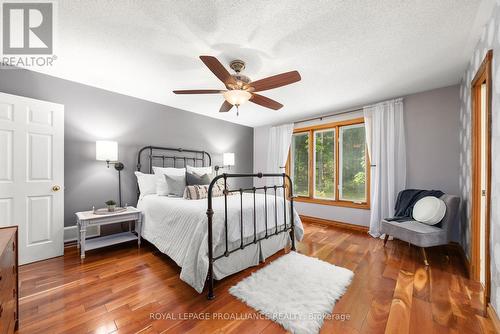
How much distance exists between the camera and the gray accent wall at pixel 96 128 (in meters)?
2.66

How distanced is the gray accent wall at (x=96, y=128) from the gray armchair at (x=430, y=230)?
11.5 feet

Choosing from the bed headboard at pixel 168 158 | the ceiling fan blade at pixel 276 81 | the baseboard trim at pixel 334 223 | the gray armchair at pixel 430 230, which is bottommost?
the baseboard trim at pixel 334 223

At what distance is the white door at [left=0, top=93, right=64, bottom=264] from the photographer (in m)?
2.29

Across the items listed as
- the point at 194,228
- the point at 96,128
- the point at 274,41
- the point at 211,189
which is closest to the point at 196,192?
the point at 194,228

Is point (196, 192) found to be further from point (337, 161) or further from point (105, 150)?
point (337, 161)

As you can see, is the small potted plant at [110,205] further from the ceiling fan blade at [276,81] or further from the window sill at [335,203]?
the window sill at [335,203]

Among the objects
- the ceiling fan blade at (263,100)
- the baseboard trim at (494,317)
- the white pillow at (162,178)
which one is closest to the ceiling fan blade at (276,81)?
the ceiling fan blade at (263,100)

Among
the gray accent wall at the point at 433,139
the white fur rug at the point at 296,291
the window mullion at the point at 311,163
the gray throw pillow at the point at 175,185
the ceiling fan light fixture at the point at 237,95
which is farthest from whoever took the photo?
the window mullion at the point at 311,163

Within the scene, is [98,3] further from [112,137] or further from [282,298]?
[282,298]

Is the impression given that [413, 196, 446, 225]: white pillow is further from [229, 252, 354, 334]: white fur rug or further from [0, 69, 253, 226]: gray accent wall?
[0, 69, 253, 226]: gray accent wall

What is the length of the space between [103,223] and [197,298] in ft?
5.55

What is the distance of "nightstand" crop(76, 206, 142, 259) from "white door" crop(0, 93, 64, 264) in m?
0.29

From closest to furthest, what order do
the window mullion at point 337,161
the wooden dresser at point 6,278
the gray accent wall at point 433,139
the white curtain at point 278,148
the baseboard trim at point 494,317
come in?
the wooden dresser at point 6,278
the baseboard trim at point 494,317
the gray accent wall at point 433,139
the window mullion at point 337,161
the white curtain at point 278,148

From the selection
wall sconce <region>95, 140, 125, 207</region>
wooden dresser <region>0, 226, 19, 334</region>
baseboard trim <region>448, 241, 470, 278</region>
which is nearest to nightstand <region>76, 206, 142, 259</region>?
wall sconce <region>95, 140, 125, 207</region>
